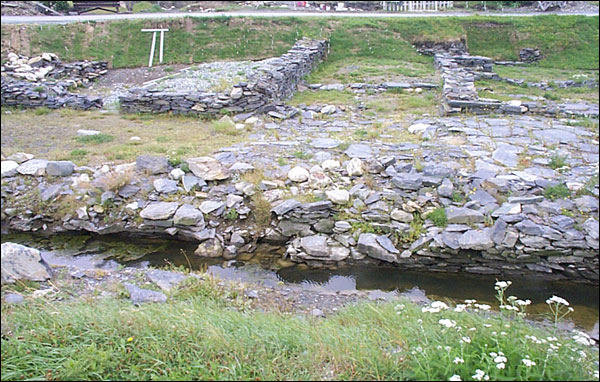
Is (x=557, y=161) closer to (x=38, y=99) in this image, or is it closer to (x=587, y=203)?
(x=587, y=203)

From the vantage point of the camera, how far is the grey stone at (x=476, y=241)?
600 centimetres

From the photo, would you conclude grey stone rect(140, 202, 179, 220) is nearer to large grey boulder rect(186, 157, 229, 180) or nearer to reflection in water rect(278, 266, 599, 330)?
large grey boulder rect(186, 157, 229, 180)

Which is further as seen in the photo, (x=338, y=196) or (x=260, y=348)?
(x=338, y=196)

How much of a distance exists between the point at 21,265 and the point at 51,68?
14051 mm

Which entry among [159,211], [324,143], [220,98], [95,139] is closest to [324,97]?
[220,98]

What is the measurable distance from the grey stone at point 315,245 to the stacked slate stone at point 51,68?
41.8 feet

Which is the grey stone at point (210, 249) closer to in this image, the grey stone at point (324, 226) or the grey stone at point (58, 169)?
the grey stone at point (324, 226)

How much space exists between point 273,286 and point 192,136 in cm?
532

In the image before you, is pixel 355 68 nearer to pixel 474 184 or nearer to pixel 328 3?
pixel 474 184

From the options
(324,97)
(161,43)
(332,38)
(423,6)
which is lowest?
(324,97)

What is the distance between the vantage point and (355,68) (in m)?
17.2

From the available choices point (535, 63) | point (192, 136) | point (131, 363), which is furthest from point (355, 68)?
point (131, 363)

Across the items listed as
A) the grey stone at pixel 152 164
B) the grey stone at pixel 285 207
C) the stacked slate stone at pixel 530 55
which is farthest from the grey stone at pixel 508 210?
the stacked slate stone at pixel 530 55

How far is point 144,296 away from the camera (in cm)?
454
